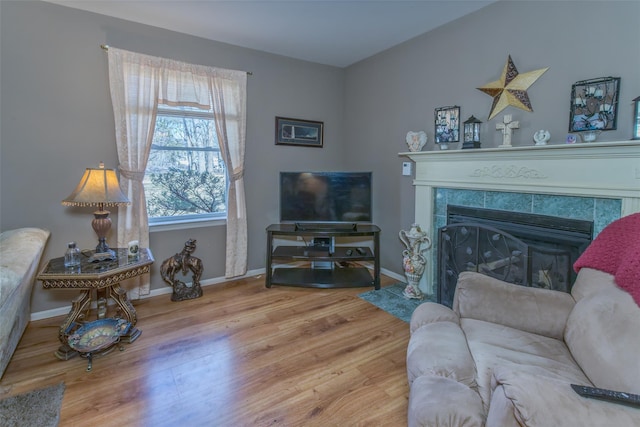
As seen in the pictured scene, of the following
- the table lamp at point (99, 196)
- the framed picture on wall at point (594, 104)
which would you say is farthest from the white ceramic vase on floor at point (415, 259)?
the table lamp at point (99, 196)

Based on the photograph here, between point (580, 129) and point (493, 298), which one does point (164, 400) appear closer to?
point (493, 298)

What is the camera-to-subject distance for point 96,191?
87.7 inches

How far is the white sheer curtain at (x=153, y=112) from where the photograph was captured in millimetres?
2703

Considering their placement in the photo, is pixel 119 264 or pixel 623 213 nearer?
pixel 623 213

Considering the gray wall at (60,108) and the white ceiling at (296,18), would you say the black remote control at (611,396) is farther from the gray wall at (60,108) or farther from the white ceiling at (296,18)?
the gray wall at (60,108)

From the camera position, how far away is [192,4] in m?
2.46

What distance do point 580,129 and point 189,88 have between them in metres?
3.15

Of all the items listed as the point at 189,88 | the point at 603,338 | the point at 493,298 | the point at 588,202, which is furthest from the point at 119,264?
the point at 588,202

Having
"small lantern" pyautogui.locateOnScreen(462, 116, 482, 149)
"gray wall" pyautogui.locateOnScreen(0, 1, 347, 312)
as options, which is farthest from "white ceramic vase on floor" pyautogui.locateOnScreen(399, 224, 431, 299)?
"gray wall" pyautogui.locateOnScreen(0, 1, 347, 312)

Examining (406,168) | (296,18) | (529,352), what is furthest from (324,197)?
(529,352)

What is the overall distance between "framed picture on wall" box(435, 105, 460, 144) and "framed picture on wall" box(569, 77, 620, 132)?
848 mm

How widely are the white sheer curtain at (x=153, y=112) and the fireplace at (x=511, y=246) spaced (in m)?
2.10

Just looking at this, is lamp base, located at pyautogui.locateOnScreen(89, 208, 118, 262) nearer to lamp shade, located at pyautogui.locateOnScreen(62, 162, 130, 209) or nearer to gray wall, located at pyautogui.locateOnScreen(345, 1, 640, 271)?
lamp shade, located at pyautogui.locateOnScreen(62, 162, 130, 209)

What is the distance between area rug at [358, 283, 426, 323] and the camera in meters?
2.72
